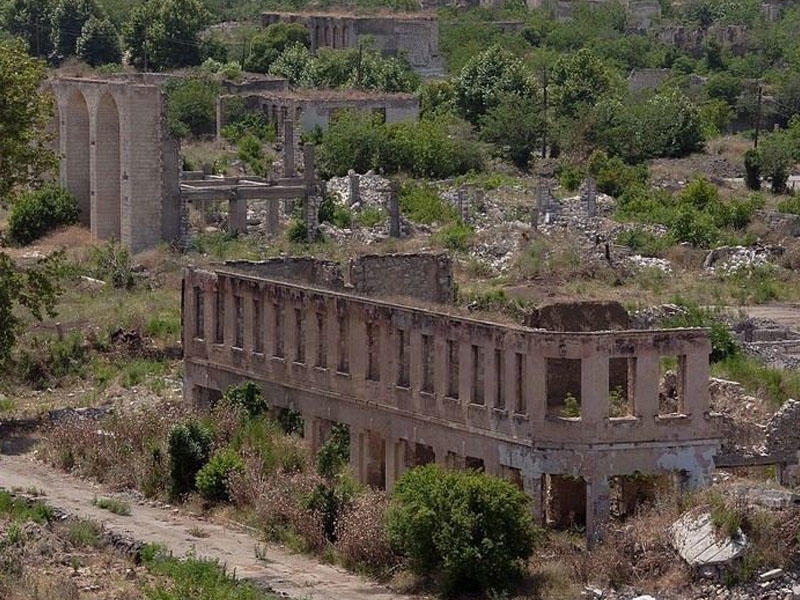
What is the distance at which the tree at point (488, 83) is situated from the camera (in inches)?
2650

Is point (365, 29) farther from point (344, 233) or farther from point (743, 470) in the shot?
point (743, 470)

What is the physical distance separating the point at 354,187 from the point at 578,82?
17562mm

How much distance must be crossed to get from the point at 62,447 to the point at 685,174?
2965 cm

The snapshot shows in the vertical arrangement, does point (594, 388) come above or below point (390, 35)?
below

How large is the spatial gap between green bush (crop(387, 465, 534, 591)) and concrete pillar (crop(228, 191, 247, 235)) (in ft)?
77.8

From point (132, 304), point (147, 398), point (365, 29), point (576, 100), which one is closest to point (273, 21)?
point (365, 29)

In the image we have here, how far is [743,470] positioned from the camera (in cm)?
2808

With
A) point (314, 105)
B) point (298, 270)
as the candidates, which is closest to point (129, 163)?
point (298, 270)

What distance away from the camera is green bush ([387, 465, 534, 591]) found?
25.0 metres

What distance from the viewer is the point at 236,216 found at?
4922 centimetres

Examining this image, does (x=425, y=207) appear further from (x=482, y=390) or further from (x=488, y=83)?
(x=482, y=390)

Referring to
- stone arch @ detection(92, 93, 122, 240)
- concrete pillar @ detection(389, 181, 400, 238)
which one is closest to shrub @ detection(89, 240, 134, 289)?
stone arch @ detection(92, 93, 122, 240)

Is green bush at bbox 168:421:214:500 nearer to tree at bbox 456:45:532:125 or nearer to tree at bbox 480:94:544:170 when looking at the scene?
tree at bbox 480:94:544:170

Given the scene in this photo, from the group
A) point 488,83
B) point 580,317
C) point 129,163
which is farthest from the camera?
point 488,83
